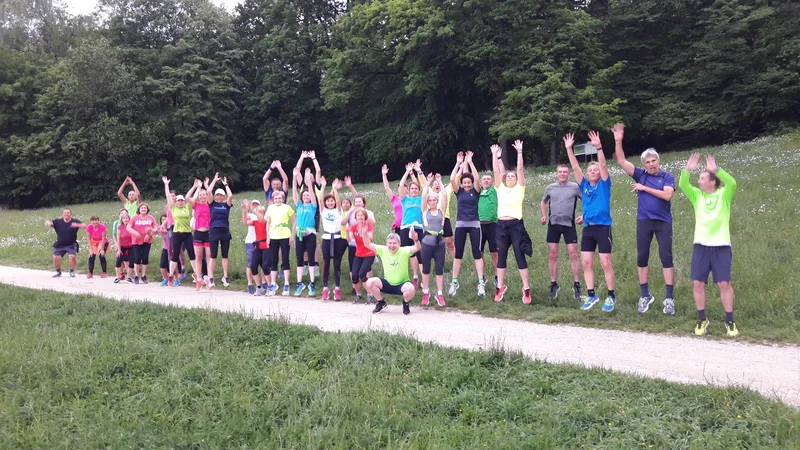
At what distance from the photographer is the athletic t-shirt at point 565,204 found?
850 cm

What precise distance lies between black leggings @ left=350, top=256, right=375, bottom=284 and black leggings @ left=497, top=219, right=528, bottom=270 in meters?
2.07

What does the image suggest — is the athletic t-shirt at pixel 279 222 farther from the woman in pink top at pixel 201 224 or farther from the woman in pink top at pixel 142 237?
the woman in pink top at pixel 142 237

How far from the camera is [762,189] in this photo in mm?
13469

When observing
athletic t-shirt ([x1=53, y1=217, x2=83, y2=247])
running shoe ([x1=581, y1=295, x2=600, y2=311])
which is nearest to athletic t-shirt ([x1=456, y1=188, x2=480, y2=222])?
running shoe ([x1=581, y1=295, x2=600, y2=311])

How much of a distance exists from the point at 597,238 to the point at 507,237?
58.6 inches

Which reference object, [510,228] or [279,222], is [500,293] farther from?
[279,222]

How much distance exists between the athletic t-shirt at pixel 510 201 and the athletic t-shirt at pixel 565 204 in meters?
0.53

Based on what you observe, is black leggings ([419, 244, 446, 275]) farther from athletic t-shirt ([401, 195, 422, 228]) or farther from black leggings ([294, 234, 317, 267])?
black leggings ([294, 234, 317, 267])

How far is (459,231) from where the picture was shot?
9.13m

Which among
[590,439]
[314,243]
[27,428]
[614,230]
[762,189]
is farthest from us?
[762,189]

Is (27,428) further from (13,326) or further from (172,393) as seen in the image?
(13,326)

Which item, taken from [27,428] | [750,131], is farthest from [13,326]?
[750,131]

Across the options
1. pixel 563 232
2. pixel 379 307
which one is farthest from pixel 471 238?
pixel 379 307

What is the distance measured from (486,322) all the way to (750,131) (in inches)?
1184
